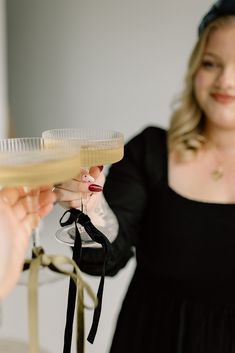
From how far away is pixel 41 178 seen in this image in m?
0.36

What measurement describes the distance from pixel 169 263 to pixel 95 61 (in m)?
0.73

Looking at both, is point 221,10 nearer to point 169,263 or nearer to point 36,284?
point 169,263

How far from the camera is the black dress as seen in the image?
0.90 m

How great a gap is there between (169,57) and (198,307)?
78cm

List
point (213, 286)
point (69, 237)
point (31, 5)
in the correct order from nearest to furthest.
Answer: point (69, 237), point (213, 286), point (31, 5)

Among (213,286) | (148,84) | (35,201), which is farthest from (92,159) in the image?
(148,84)

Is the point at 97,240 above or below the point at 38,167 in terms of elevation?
below

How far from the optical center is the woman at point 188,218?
2.96 feet

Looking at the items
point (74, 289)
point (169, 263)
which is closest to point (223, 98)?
point (169, 263)

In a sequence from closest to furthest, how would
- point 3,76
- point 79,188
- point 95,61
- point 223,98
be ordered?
point 79,188, point 223,98, point 3,76, point 95,61

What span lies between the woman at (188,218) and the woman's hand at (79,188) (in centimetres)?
30

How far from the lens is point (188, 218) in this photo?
0.93m

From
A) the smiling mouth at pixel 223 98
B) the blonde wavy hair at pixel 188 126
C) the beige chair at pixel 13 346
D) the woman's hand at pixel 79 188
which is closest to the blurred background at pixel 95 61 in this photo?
the blonde wavy hair at pixel 188 126

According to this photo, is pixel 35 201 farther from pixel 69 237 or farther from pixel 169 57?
pixel 169 57
